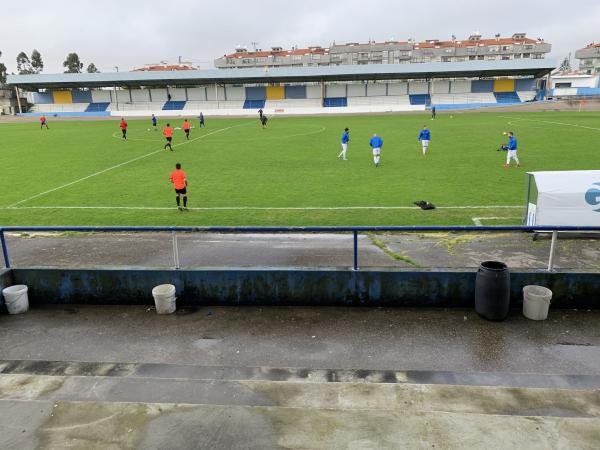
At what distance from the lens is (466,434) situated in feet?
16.4

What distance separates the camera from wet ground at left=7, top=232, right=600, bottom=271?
1105 cm

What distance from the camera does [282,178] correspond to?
21500 millimetres

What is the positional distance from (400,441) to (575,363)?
9.82ft

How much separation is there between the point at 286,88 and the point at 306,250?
78.8 metres

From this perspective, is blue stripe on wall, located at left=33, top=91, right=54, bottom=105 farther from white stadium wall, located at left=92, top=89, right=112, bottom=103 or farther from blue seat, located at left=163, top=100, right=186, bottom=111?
blue seat, located at left=163, top=100, right=186, bottom=111

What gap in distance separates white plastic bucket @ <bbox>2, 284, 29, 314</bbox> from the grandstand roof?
69.6 metres

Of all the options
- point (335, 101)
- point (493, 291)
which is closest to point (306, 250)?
point (493, 291)

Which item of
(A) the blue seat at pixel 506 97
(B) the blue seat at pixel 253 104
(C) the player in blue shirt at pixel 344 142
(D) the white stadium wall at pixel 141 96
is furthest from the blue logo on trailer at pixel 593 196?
(D) the white stadium wall at pixel 141 96

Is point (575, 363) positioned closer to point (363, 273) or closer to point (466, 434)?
point (466, 434)

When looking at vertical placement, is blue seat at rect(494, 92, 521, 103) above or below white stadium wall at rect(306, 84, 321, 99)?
below

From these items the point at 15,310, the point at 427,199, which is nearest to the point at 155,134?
the point at 427,199

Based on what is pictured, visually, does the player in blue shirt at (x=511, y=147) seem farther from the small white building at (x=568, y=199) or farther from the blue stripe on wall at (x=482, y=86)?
the blue stripe on wall at (x=482, y=86)

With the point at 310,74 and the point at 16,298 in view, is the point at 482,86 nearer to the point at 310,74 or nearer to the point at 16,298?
the point at 310,74

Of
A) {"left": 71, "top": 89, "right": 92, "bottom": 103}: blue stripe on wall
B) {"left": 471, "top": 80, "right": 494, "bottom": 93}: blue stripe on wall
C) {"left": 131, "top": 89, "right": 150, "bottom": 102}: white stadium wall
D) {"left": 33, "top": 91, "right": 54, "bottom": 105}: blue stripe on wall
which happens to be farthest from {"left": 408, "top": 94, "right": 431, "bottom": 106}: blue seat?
{"left": 33, "top": 91, "right": 54, "bottom": 105}: blue stripe on wall
